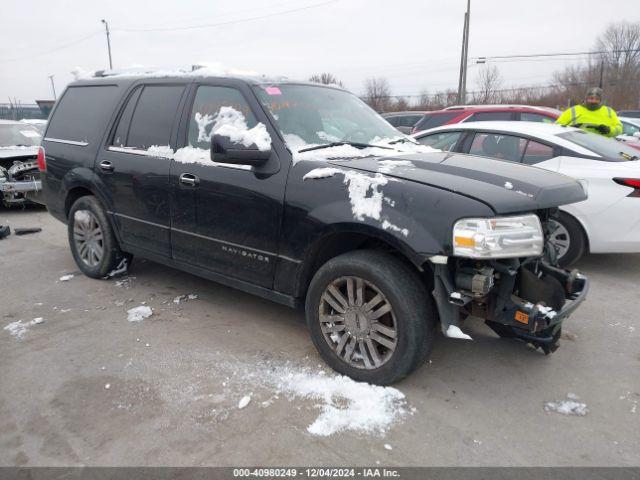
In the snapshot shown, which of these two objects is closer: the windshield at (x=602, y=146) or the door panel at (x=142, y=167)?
the door panel at (x=142, y=167)

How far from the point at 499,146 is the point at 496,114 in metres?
2.58

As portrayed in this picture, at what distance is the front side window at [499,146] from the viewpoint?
528cm

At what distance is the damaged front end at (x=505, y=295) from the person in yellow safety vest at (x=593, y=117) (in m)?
4.64

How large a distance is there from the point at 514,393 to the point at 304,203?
69.3 inches

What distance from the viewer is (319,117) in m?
3.74

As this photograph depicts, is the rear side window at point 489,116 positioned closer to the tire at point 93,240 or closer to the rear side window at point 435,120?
the rear side window at point 435,120

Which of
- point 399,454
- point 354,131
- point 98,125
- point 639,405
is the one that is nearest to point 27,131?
point 98,125

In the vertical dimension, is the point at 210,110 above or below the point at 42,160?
above

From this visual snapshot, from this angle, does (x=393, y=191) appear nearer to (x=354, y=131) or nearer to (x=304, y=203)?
(x=304, y=203)

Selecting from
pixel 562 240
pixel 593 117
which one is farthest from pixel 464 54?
pixel 562 240

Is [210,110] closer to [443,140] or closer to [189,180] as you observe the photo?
[189,180]

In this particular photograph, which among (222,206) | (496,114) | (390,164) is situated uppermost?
(496,114)

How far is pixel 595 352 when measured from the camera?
351cm

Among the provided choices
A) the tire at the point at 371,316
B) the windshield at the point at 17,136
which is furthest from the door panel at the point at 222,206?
the windshield at the point at 17,136
